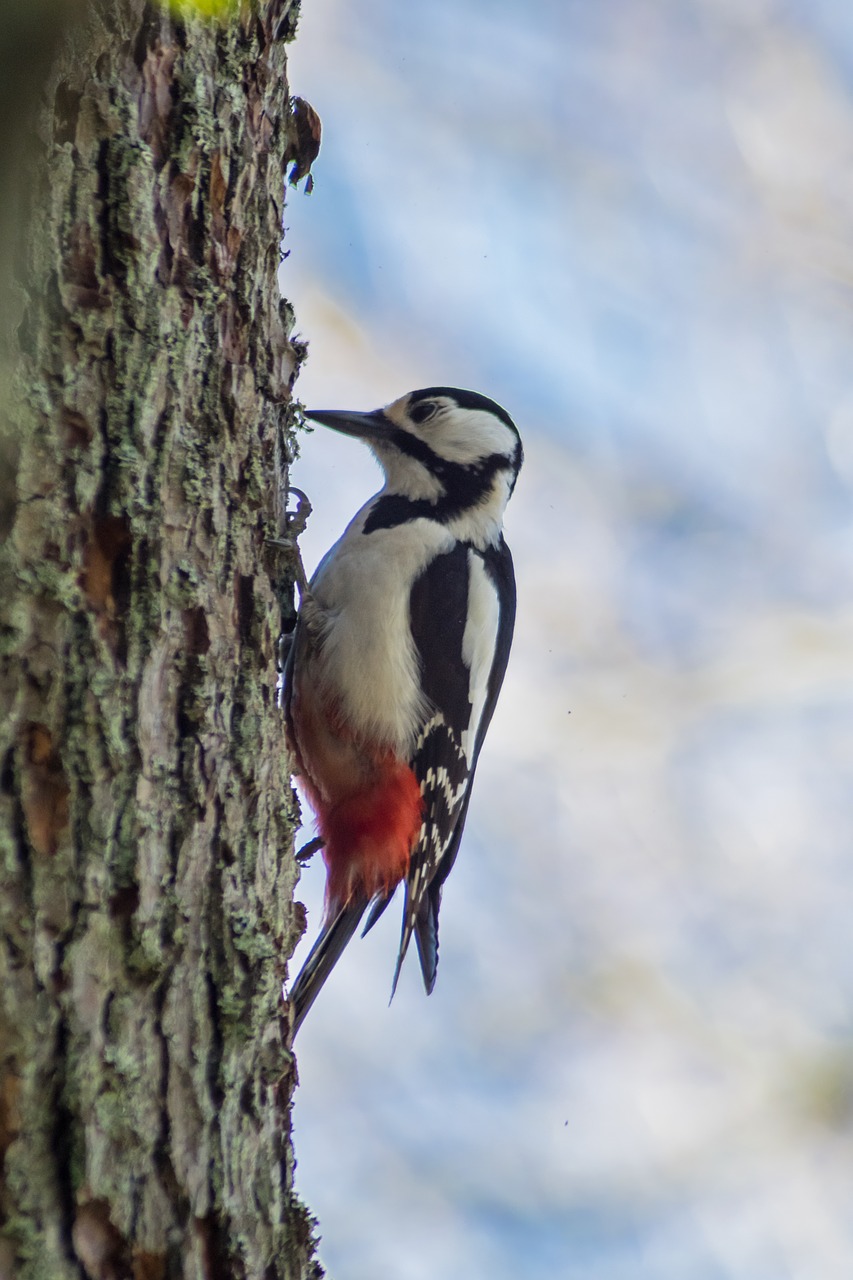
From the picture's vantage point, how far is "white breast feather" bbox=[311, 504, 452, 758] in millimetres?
3246

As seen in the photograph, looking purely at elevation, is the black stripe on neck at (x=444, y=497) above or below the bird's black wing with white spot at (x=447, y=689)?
above

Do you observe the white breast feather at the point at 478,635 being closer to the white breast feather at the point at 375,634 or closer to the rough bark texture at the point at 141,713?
the white breast feather at the point at 375,634

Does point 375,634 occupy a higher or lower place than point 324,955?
higher

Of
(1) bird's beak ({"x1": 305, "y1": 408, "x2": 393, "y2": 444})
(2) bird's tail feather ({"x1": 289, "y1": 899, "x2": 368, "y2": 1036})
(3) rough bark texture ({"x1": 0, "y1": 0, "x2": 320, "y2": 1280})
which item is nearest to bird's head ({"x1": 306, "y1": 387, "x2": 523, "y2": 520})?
(1) bird's beak ({"x1": 305, "y1": 408, "x2": 393, "y2": 444})

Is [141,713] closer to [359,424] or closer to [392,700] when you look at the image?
[392,700]

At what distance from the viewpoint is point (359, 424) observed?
12.6 feet

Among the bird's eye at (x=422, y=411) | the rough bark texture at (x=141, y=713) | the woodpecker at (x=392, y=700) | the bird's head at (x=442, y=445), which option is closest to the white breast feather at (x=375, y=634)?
the woodpecker at (x=392, y=700)

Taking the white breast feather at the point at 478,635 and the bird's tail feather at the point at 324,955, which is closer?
the bird's tail feather at the point at 324,955

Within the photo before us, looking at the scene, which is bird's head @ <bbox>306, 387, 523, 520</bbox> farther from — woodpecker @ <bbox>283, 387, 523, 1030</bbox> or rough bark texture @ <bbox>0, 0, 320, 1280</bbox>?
rough bark texture @ <bbox>0, 0, 320, 1280</bbox>

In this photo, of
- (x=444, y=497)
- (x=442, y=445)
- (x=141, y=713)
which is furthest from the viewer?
(x=442, y=445)

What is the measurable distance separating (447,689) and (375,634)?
310mm

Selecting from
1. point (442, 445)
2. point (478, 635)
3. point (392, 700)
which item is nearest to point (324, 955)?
point (392, 700)

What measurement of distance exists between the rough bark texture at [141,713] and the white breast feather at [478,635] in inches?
50.3

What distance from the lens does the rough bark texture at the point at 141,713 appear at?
1.51 metres
